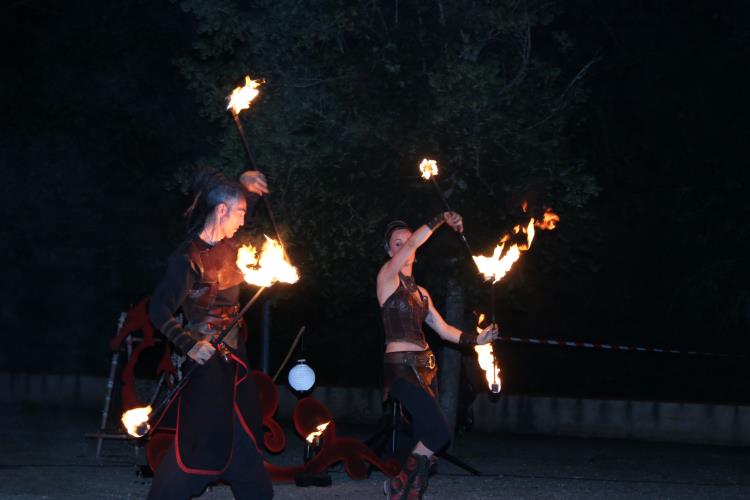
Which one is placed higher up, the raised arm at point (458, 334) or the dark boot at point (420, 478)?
the raised arm at point (458, 334)

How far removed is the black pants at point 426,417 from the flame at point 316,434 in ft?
4.45

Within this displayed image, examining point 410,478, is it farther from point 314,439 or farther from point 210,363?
point 210,363

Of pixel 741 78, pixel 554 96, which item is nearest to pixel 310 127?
pixel 554 96

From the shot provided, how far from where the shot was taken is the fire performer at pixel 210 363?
5629mm

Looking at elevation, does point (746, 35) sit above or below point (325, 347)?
above

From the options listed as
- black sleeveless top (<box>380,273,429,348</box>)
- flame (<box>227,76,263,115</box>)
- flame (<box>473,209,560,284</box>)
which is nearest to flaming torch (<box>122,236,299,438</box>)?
flame (<box>227,76,263,115</box>)

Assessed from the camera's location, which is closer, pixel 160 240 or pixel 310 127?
pixel 310 127

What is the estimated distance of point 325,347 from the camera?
Answer: 16156 mm

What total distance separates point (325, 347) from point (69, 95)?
16.5 feet

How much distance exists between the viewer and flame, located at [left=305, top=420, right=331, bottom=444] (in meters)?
8.49

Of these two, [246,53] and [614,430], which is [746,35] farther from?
[246,53]

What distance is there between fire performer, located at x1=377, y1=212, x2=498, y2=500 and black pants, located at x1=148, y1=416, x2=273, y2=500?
1524 mm

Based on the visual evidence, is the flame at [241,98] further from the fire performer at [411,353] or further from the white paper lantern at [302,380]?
the white paper lantern at [302,380]

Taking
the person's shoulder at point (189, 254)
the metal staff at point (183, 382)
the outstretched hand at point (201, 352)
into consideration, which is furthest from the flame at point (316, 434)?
the outstretched hand at point (201, 352)
